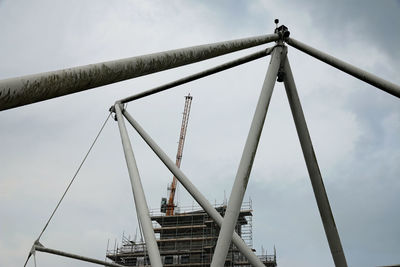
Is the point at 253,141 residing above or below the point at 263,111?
below

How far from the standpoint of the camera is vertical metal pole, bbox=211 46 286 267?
334 inches

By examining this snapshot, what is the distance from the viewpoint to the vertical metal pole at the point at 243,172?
27.8ft

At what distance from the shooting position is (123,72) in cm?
484

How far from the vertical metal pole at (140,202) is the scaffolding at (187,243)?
5787 cm

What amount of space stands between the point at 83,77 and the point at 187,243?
7627cm

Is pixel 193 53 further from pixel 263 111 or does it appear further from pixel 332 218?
pixel 332 218

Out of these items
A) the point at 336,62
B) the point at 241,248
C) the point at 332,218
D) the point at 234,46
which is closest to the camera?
the point at 234,46

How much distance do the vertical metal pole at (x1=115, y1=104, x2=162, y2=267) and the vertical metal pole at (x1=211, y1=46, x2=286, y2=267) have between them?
3.19 meters

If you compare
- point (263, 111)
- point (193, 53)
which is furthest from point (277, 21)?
point (193, 53)

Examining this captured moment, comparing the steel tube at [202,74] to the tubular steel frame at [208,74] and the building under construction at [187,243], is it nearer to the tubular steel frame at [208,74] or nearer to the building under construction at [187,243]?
the tubular steel frame at [208,74]

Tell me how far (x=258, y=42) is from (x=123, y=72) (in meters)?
5.39

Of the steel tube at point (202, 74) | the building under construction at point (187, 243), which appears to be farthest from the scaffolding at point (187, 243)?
the steel tube at point (202, 74)

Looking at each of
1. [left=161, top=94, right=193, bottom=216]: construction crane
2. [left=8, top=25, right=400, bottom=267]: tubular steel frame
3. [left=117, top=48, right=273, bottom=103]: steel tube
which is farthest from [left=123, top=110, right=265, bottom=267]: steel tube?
[left=161, top=94, right=193, bottom=216]: construction crane

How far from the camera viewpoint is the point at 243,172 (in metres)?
9.07
